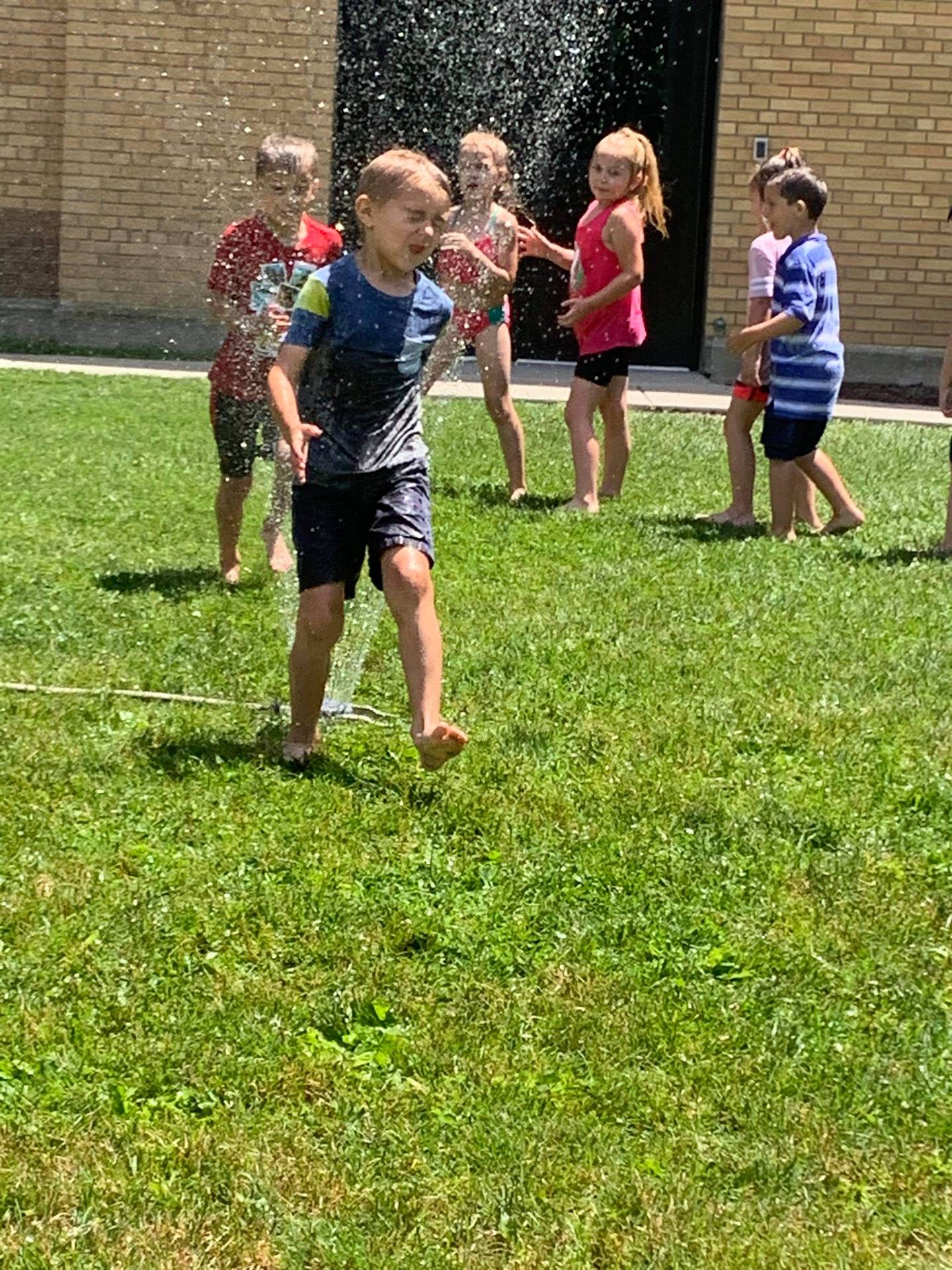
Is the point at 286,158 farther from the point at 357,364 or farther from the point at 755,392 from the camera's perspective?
the point at 755,392

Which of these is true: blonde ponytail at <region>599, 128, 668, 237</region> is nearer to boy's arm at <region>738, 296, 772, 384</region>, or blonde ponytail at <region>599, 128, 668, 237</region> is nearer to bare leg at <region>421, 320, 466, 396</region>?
boy's arm at <region>738, 296, 772, 384</region>

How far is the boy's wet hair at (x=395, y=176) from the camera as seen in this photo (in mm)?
4840

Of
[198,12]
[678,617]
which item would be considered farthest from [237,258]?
[198,12]

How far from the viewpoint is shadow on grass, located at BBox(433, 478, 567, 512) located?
9.22 m

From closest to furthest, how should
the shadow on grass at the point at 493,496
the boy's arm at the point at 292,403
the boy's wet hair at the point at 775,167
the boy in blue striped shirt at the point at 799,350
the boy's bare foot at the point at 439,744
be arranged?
1. the boy's bare foot at the point at 439,744
2. the boy's arm at the point at 292,403
3. the boy in blue striped shirt at the point at 799,350
4. the boy's wet hair at the point at 775,167
5. the shadow on grass at the point at 493,496

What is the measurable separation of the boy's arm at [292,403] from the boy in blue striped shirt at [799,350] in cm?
382

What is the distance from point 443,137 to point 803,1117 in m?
12.0

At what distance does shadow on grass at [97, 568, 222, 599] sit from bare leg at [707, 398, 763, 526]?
253cm

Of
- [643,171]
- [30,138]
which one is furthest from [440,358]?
[30,138]

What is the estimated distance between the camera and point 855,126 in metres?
15.5

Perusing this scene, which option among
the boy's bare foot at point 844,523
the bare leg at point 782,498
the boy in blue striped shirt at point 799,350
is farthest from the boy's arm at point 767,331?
the boy's bare foot at point 844,523

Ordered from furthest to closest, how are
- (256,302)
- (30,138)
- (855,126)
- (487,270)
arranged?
(30,138) < (855,126) < (487,270) < (256,302)

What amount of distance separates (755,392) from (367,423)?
4.55 metres

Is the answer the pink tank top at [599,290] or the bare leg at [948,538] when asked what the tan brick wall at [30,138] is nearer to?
the pink tank top at [599,290]
